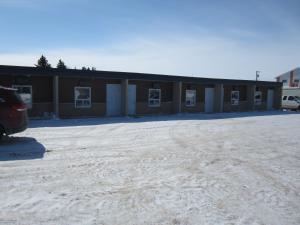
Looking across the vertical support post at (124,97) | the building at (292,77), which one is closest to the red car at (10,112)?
the vertical support post at (124,97)

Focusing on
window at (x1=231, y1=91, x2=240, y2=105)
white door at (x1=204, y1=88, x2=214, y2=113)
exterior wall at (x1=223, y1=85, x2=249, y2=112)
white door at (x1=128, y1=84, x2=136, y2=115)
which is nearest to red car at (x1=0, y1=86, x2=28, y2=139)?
white door at (x1=128, y1=84, x2=136, y2=115)

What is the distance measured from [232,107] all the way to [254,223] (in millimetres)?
26295

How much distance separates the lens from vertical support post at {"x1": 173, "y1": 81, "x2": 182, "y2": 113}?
25141mm

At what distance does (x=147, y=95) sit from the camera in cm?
2411

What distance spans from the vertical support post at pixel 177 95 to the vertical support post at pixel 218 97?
4.79 m

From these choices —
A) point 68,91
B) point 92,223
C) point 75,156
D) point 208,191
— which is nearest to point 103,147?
point 75,156

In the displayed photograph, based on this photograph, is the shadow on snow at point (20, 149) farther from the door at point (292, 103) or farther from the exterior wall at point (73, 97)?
the door at point (292, 103)

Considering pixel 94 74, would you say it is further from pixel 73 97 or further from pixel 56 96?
pixel 56 96

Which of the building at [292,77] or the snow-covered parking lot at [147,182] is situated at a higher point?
the building at [292,77]

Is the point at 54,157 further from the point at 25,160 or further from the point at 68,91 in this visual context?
the point at 68,91

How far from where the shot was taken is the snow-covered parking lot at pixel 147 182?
4.87 metres

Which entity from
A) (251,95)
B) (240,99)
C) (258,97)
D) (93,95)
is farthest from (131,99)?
(258,97)

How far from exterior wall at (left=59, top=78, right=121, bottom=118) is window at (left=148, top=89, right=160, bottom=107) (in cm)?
300

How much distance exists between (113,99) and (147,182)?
16.2 metres
